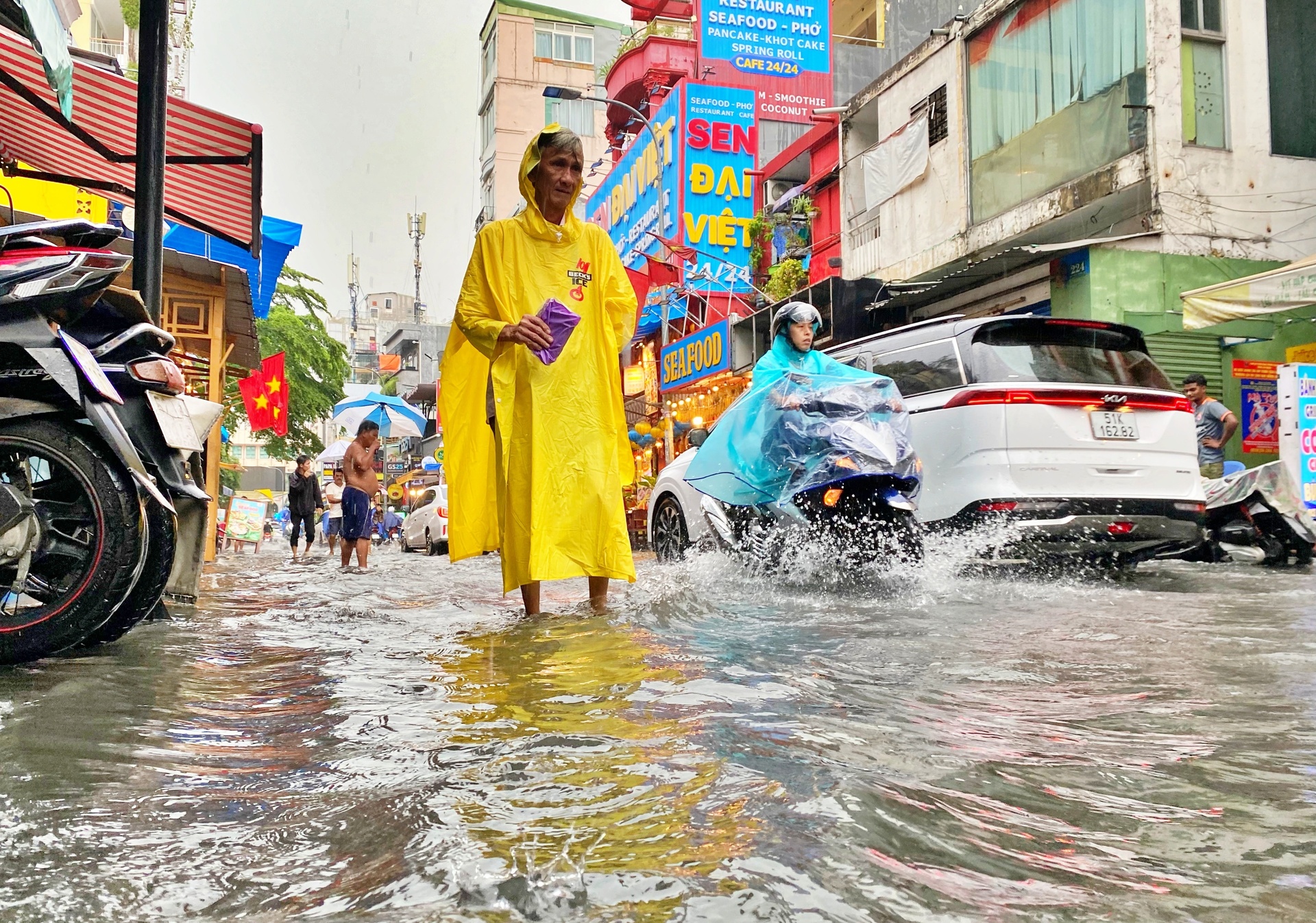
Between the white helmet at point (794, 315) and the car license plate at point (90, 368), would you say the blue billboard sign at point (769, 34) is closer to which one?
the white helmet at point (794, 315)

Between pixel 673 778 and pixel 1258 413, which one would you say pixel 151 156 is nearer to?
pixel 673 778

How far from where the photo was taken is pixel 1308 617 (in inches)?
175

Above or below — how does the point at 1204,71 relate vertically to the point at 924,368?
above

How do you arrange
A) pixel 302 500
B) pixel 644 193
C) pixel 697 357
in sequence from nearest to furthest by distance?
pixel 302 500 < pixel 697 357 < pixel 644 193

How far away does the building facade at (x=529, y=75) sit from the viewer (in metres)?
55.1

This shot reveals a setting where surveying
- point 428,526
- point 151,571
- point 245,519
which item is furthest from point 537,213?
point 245,519

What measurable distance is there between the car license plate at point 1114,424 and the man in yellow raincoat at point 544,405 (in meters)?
3.08

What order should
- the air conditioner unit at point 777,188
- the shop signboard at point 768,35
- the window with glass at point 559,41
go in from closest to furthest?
the shop signboard at point 768,35 → the air conditioner unit at point 777,188 → the window with glass at point 559,41

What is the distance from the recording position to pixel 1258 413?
1295cm

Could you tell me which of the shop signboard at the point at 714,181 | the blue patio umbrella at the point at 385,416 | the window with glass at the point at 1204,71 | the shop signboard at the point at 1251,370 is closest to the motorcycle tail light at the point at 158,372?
the shop signboard at the point at 1251,370

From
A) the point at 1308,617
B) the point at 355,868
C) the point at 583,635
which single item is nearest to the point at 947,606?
the point at 1308,617

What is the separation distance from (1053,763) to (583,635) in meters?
2.17

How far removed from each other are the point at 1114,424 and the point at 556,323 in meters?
3.76

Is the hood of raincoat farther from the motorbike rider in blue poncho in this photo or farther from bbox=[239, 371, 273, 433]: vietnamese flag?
bbox=[239, 371, 273, 433]: vietnamese flag
